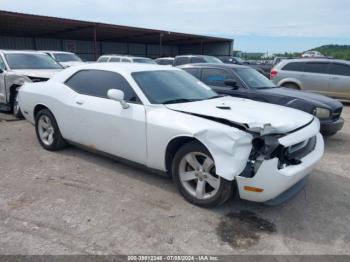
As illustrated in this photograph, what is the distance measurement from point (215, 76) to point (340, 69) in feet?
21.4

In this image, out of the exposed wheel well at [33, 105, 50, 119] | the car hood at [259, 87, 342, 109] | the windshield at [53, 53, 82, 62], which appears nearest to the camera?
the exposed wheel well at [33, 105, 50, 119]

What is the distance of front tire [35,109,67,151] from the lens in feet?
17.1

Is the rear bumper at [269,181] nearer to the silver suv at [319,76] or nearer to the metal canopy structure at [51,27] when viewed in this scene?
the silver suv at [319,76]

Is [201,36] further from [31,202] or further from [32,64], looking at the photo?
[31,202]

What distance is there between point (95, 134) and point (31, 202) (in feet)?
4.18

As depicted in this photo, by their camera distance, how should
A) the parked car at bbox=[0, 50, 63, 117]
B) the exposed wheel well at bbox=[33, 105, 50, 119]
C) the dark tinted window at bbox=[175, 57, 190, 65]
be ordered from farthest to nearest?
1. the dark tinted window at bbox=[175, 57, 190, 65]
2. the parked car at bbox=[0, 50, 63, 117]
3. the exposed wheel well at bbox=[33, 105, 50, 119]

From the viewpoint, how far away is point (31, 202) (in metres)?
3.64

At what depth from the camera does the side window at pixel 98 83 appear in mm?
4221

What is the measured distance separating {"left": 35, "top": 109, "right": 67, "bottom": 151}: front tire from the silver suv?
28.5ft

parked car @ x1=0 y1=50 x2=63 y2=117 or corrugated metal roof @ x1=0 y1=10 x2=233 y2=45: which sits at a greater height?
corrugated metal roof @ x1=0 y1=10 x2=233 y2=45

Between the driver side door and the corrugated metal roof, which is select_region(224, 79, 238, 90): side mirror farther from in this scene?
the corrugated metal roof

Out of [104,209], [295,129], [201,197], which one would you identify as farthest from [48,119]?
[295,129]

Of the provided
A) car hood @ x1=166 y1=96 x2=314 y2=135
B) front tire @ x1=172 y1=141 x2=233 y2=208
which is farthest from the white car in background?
front tire @ x1=172 y1=141 x2=233 y2=208

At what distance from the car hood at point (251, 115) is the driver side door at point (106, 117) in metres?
0.53
